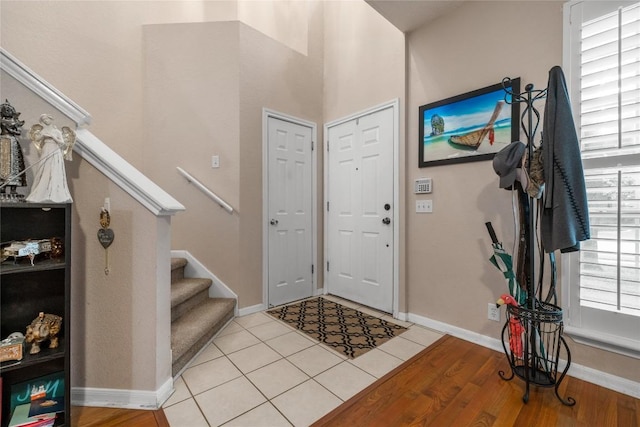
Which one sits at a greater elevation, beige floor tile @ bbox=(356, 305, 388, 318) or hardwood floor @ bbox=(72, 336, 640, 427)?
beige floor tile @ bbox=(356, 305, 388, 318)

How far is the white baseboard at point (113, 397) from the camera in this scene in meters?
1.44

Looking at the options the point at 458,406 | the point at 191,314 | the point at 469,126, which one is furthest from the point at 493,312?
the point at 191,314

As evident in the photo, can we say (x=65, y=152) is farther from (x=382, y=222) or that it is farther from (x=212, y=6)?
(x=212, y=6)

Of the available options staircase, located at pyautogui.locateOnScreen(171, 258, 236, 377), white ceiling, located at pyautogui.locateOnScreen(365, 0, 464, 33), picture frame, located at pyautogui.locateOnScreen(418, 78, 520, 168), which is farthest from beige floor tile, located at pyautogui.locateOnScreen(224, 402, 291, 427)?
white ceiling, located at pyautogui.locateOnScreen(365, 0, 464, 33)

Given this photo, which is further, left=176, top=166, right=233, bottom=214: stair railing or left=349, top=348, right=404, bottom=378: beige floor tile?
left=176, top=166, right=233, bottom=214: stair railing

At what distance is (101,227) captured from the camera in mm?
1400

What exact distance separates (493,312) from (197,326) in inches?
88.3

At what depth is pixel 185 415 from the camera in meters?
1.38

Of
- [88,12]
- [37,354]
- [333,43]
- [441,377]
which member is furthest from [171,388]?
[333,43]

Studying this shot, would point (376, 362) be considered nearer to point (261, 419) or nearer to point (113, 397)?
point (261, 419)

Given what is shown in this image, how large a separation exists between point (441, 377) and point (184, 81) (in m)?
3.40

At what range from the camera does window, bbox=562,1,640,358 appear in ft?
4.93

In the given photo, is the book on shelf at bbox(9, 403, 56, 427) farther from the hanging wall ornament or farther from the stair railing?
the stair railing

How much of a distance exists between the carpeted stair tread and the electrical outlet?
2.39m
